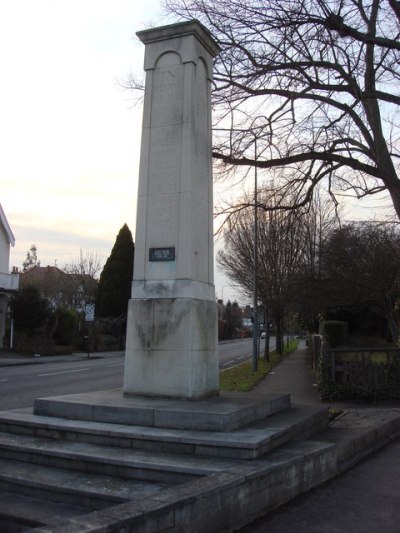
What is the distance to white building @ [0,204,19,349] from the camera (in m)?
35.5

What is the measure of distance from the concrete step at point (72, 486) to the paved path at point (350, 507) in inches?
41.1

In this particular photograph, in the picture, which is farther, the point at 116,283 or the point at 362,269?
the point at 116,283

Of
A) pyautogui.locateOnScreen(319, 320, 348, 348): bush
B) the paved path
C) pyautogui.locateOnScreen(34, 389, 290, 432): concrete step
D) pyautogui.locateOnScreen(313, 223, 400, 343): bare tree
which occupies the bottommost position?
the paved path

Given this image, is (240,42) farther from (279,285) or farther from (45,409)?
(279,285)

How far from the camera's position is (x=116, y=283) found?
49156 mm

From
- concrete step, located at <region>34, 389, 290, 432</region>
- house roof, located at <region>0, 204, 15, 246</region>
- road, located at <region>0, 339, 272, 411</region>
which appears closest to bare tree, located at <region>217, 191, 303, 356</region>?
road, located at <region>0, 339, 272, 411</region>

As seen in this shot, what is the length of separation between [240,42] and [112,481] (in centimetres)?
886

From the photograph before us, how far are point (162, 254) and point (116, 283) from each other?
42.0 meters

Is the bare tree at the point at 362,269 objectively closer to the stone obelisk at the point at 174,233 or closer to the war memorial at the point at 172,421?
the war memorial at the point at 172,421

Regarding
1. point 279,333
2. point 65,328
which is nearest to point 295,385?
point 279,333

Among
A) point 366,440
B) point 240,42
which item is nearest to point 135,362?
point 366,440

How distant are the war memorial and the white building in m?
29.3

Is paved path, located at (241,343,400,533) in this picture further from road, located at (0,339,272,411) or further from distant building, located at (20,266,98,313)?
distant building, located at (20,266,98,313)

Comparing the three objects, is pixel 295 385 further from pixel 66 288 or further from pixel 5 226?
pixel 66 288
